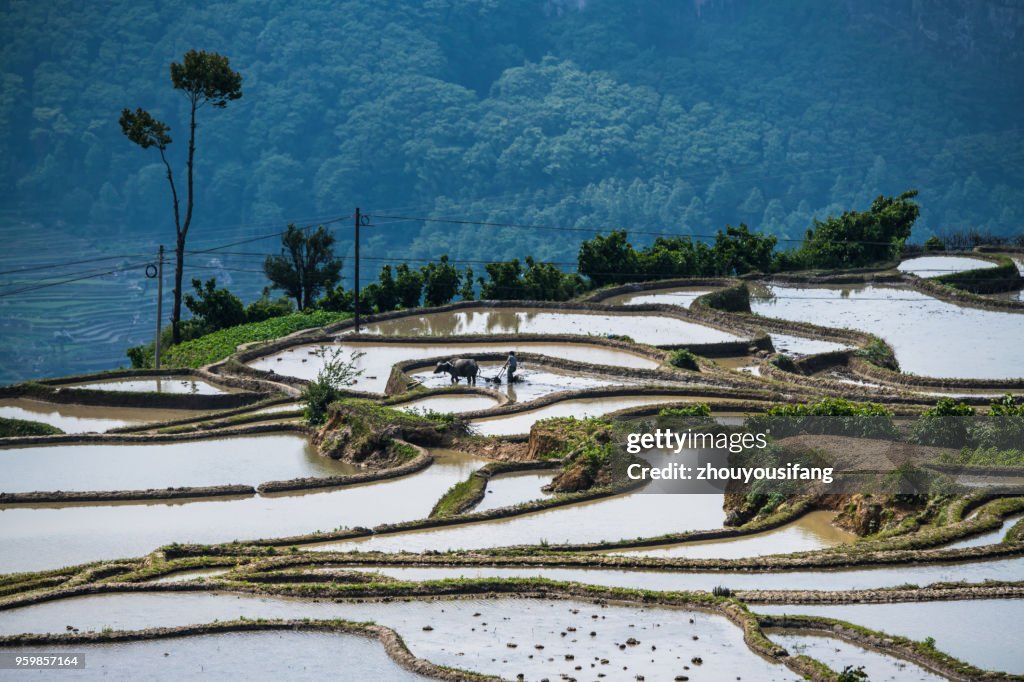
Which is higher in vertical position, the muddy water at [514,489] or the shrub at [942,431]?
the shrub at [942,431]

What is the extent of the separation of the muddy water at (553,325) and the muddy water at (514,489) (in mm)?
13605

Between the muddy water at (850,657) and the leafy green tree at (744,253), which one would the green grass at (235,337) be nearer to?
the leafy green tree at (744,253)

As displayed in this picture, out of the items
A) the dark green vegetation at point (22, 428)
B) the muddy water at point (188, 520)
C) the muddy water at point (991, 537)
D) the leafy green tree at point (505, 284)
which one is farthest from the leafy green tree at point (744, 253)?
the muddy water at point (991, 537)

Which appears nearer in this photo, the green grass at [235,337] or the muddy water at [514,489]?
the muddy water at [514,489]

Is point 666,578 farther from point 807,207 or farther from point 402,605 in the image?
point 807,207

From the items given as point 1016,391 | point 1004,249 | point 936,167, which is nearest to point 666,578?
point 1016,391

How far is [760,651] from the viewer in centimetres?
1480

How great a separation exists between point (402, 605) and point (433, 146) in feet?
307

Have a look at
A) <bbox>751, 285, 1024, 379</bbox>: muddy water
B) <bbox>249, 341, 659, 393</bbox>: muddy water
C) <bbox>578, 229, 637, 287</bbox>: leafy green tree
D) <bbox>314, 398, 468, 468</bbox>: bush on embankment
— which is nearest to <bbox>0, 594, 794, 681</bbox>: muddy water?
<bbox>314, 398, 468, 468</bbox>: bush on embankment

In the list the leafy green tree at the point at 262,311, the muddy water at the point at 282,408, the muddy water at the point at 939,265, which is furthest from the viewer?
the muddy water at the point at 939,265

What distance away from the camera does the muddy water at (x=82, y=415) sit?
31.6m

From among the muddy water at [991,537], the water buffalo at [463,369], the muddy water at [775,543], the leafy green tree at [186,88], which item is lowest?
the muddy water at [775,543]

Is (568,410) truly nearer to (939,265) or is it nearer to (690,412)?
(690,412)

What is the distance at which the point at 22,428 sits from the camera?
2925cm
